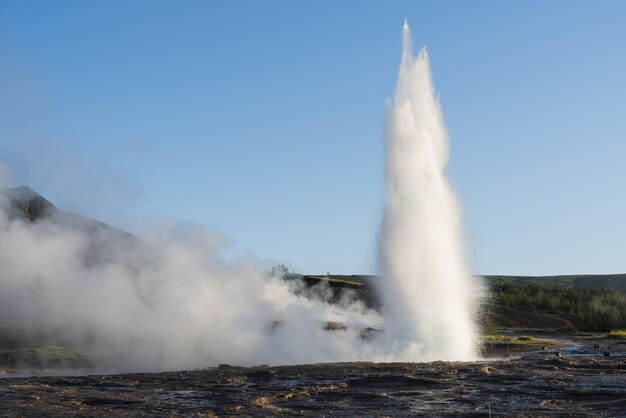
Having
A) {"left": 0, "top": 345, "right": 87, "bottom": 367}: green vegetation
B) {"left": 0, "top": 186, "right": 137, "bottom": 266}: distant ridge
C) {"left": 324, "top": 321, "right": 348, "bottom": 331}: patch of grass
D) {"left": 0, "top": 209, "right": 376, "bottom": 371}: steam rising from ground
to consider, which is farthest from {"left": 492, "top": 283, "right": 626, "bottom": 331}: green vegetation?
{"left": 0, "top": 345, "right": 87, "bottom": 367}: green vegetation

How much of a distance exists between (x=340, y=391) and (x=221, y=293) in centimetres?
1344

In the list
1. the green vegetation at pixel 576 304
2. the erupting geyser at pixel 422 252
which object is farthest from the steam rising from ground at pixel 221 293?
the green vegetation at pixel 576 304

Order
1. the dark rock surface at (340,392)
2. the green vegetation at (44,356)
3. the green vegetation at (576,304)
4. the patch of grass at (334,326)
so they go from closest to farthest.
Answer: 1. the dark rock surface at (340,392)
2. the green vegetation at (44,356)
3. the patch of grass at (334,326)
4. the green vegetation at (576,304)

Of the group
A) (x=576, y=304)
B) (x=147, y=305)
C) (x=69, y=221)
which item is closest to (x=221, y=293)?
(x=147, y=305)

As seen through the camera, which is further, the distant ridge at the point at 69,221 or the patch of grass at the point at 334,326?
the patch of grass at the point at 334,326

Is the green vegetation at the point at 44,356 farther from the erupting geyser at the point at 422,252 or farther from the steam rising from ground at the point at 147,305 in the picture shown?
the erupting geyser at the point at 422,252

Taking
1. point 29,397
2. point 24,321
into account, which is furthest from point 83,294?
point 29,397

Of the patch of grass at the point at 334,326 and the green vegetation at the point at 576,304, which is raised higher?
the green vegetation at the point at 576,304

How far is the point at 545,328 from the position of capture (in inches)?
2547

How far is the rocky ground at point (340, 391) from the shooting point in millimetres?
16234

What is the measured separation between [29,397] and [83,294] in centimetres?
1210

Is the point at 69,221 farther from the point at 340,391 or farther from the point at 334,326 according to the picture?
the point at 340,391

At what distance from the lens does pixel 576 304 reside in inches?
2990

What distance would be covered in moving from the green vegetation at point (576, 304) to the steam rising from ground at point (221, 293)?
35175 mm
